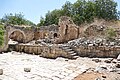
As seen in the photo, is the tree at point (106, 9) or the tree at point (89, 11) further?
the tree at point (106, 9)

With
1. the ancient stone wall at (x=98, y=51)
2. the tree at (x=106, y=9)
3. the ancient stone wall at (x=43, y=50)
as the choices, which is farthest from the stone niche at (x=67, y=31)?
the tree at (x=106, y=9)

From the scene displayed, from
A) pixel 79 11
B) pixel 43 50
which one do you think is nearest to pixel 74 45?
pixel 43 50

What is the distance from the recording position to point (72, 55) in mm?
15758

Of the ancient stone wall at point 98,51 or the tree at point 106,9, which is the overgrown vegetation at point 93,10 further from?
the ancient stone wall at point 98,51

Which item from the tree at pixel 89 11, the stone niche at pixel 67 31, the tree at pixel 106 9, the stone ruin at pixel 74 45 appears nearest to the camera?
the stone ruin at pixel 74 45

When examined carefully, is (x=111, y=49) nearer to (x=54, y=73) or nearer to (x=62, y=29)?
(x=54, y=73)

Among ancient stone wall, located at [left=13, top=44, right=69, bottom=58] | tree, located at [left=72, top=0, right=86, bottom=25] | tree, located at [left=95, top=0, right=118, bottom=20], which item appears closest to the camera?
ancient stone wall, located at [left=13, top=44, right=69, bottom=58]

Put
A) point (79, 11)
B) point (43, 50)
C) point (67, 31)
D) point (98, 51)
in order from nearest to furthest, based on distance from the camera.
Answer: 1. point (98, 51)
2. point (43, 50)
3. point (67, 31)
4. point (79, 11)

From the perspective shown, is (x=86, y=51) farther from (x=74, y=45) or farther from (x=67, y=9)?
(x=67, y=9)

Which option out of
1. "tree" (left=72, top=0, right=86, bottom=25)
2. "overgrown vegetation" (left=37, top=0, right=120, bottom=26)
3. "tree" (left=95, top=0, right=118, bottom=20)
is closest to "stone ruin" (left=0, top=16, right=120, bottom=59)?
"tree" (left=72, top=0, right=86, bottom=25)

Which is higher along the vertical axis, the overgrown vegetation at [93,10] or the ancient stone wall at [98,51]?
the overgrown vegetation at [93,10]

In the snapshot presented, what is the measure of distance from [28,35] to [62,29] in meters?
8.43

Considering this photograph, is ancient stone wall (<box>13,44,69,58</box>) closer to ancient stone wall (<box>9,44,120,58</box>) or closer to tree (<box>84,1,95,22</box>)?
ancient stone wall (<box>9,44,120,58</box>)

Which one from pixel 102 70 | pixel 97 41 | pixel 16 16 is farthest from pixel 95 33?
pixel 16 16
